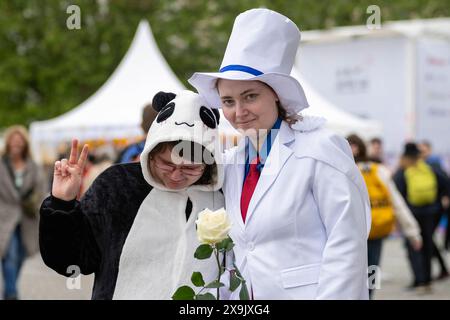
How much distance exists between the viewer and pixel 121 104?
15.7 metres

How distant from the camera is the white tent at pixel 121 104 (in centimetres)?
1523

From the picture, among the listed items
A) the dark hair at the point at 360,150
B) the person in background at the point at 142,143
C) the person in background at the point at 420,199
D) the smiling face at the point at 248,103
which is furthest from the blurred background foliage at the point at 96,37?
the smiling face at the point at 248,103

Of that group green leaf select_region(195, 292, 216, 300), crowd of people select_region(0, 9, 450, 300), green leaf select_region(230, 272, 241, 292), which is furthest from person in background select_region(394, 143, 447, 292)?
green leaf select_region(195, 292, 216, 300)

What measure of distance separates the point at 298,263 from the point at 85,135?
504 inches

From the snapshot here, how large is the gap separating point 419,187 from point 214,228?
8.50 m

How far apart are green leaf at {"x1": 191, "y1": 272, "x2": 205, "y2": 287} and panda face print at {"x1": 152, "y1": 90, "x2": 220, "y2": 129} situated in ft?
1.74

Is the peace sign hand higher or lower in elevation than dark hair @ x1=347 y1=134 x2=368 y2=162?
higher

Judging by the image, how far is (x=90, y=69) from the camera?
27.1 m

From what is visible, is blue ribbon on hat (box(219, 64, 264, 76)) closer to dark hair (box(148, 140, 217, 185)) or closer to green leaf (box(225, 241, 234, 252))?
dark hair (box(148, 140, 217, 185))

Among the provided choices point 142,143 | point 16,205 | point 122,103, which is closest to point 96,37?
point 122,103

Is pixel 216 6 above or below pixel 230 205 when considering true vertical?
above

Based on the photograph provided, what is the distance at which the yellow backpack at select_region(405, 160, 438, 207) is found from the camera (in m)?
11.0

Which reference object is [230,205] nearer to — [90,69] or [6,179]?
[6,179]
